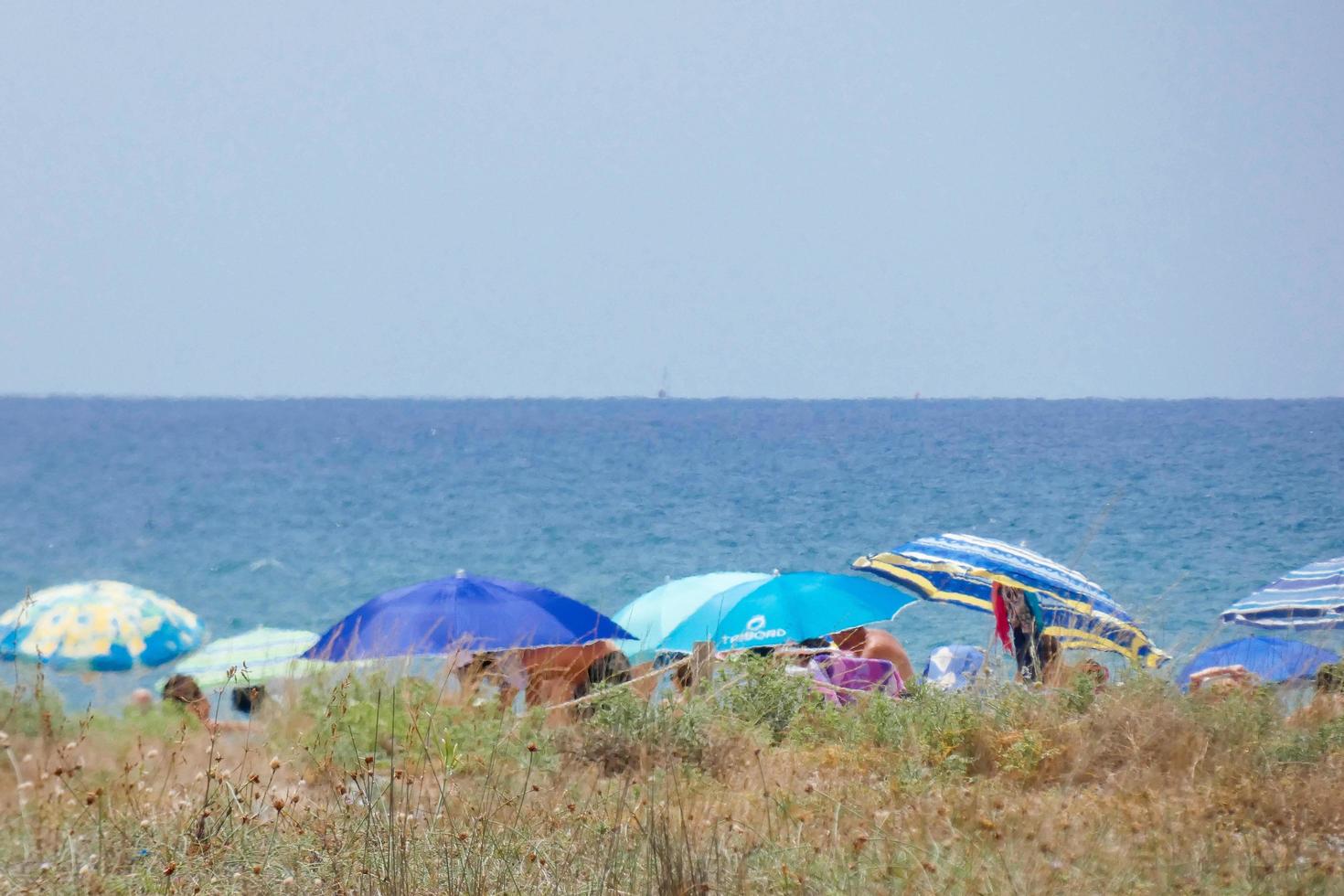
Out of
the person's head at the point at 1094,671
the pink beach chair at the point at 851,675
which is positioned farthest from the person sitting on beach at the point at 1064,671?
the pink beach chair at the point at 851,675

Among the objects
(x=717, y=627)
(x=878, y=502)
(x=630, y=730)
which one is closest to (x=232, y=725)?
(x=630, y=730)

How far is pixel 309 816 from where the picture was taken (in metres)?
4.07

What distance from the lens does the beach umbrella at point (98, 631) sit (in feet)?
32.2

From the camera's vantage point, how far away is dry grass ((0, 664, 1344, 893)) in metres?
3.64

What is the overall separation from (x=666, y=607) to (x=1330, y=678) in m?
4.87

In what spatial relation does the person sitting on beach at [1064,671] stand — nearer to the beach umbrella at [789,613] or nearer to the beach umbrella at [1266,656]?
the beach umbrella at [1266,656]

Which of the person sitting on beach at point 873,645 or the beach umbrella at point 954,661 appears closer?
the beach umbrella at point 954,661

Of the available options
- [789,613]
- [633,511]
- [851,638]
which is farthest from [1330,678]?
[633,511]

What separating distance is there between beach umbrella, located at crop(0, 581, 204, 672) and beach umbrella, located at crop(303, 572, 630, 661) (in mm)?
2959

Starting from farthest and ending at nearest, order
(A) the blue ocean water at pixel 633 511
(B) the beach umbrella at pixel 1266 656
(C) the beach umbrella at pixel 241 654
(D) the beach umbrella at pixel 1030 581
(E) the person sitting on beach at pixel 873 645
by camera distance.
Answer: (A) the blue ocean water at pixel 633 511 → (C) the beach umbrella at pixel 241 654 → (E) the person sitting on beach at pixel 873 645 → (B) the beach umbrella at pixel 1266 656 → (D) the beach umbrella at pixel 1030 581

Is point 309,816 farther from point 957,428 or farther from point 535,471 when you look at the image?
point 957,428

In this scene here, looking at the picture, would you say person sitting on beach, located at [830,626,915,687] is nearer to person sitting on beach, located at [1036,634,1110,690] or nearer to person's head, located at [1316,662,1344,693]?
person sitting on beach, located at [1036,634,1110,690]

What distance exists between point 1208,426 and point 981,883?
300 ft

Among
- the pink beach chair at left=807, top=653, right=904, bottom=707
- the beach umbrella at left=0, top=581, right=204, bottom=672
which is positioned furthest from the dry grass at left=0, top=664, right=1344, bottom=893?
the beach umbrella at left=0, top=581, right=204, bottom=672
